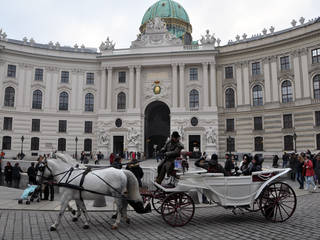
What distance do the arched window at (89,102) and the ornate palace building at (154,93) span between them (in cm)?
17

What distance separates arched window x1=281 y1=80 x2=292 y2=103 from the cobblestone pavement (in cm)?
3073

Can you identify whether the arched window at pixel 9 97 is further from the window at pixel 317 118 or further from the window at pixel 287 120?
the window at pixel 317 118

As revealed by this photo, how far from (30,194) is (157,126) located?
36245 millimetres

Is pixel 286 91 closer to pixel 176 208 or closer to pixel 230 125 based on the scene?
pixel 230 125

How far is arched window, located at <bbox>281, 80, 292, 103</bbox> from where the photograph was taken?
3684 centimetres

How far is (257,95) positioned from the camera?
39438 mm

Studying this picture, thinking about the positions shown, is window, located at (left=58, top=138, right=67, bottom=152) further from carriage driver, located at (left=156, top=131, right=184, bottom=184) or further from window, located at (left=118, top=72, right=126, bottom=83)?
carriage driver, located at (left=156, top=131, right=184, bottom=184)

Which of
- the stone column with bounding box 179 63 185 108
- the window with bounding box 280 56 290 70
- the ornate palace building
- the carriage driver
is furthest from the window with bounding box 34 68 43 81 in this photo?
the carriage driver

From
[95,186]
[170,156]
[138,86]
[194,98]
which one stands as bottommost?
[95,186]

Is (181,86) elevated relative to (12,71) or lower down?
lower down

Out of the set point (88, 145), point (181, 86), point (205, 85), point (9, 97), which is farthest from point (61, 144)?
point (205, 85)

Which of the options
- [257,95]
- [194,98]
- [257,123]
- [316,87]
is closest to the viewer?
[316,87]

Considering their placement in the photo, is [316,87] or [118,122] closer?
[316,87]

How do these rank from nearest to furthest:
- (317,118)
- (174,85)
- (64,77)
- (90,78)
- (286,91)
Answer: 1. (317,118)
2. (286,91)
3. (174,85)
4. (64,77)
5. (90,78)
